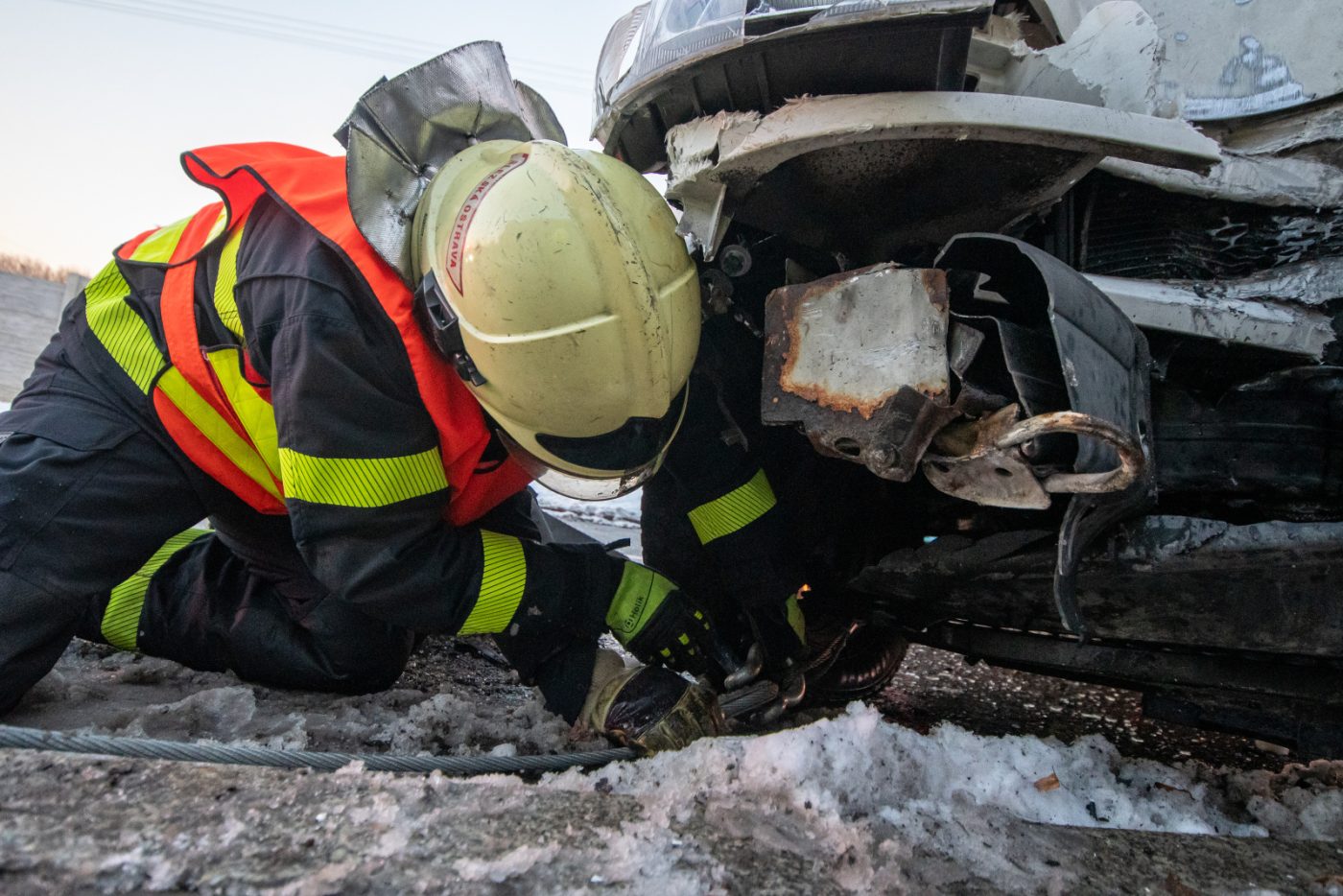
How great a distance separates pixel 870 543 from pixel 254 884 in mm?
1258

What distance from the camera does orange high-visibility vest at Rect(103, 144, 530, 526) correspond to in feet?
5.01

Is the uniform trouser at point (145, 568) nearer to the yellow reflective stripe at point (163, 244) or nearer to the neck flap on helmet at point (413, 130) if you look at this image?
the yellow reflective stripe at point (163, 244)

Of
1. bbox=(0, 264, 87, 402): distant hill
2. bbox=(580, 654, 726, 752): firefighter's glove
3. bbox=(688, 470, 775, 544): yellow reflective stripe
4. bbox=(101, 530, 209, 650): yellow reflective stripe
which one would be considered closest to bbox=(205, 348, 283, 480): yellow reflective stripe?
bbox=(101, 530, 209, 650): yellow reflective stripe

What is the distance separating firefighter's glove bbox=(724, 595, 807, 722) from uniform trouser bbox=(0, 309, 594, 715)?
1.32 ft

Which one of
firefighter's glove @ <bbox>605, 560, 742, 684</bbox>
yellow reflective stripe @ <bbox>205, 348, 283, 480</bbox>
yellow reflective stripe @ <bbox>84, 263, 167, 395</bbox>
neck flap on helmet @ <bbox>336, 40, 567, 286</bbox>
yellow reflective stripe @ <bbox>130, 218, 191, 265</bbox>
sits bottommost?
firefighter's glove @ <bbox>605, 560, 742, 684</bbox>

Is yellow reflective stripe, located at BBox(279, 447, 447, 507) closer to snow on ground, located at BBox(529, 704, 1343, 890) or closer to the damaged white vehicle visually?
snow on ground, located at BBox(529, 704, 1343, 890)

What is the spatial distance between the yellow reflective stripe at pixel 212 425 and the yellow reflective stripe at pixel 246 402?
0.09m

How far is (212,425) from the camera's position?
171 cm

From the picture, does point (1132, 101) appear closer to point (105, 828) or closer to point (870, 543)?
point (870, 543)

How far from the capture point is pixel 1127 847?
120cm

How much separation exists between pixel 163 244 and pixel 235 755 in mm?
1226

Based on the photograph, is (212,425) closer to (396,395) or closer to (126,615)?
(396,395)

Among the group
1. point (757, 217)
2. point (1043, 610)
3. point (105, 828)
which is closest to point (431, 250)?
point (757, 217)

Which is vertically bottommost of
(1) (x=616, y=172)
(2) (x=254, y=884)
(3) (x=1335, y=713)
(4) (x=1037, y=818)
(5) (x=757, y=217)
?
(4) (x=1037, y=818)
